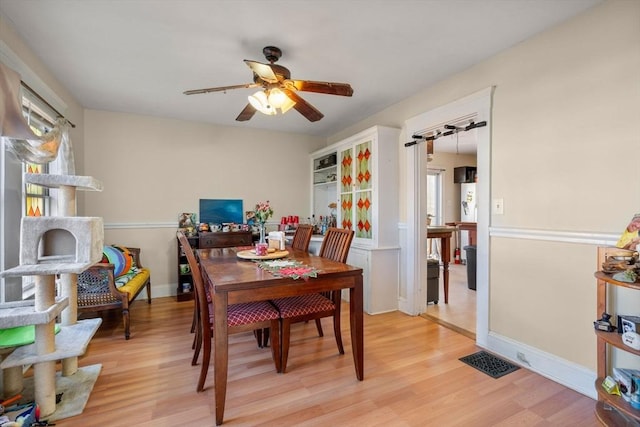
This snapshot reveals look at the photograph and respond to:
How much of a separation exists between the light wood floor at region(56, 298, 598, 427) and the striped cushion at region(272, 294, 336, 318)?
43cm

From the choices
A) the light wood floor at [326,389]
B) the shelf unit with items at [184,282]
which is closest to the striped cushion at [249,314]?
the light wood floor at [326,389]

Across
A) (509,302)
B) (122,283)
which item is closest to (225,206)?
(122,283)

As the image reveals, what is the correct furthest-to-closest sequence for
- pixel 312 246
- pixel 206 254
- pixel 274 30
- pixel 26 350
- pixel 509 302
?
1. pixel 312 246
2. pixel 206 254
3. pixel 509 302
4. pixel 274 30
5. pixel 26 350

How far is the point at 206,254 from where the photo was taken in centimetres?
269

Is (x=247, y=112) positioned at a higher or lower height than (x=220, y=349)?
higher

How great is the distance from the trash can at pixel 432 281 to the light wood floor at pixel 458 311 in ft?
0.27

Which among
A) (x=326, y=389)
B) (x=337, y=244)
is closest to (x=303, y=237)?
(x=337, y=244)

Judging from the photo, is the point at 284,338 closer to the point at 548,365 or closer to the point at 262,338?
the point at 262,338

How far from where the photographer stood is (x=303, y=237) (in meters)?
3.14

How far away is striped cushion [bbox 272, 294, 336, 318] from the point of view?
2.05 meters

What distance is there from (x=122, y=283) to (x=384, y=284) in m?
2.72

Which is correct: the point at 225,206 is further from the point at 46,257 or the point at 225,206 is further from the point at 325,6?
the point at 325,6

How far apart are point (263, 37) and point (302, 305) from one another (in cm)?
195

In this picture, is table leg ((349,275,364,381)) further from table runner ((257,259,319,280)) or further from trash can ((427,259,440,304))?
trash can ((427,259,440,304))
